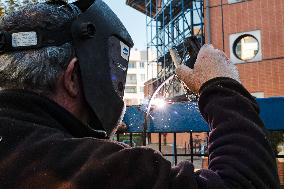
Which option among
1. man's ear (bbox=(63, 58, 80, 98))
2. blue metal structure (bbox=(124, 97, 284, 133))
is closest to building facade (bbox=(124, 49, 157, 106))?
blue metal structure (bbox=(124, 97, 284, 133))

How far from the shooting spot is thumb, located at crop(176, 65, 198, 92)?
1.46 metres

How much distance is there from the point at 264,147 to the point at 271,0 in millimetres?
15873

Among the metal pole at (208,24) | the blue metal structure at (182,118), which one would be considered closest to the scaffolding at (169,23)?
the metal pole at (208,24)

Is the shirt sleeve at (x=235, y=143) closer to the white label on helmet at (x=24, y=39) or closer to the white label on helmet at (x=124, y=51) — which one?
the white label on helmet at (x=124, y=51)

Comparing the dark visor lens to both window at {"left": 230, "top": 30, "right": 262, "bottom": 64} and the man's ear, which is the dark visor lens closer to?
the man's ear

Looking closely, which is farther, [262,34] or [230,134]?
[262,34]

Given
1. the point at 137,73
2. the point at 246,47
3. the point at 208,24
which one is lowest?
the point at 246,47

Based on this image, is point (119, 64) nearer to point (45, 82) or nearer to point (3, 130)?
point (45, 82)

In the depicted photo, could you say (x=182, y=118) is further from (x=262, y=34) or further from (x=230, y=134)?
(x=262, y=34)

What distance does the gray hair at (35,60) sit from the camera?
1282 millimetres

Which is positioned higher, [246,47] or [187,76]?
[246,47]

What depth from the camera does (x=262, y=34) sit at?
15859 millimetres

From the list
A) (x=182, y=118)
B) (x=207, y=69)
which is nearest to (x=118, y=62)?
(x=207, y=69)

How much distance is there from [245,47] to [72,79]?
15.6 meters
